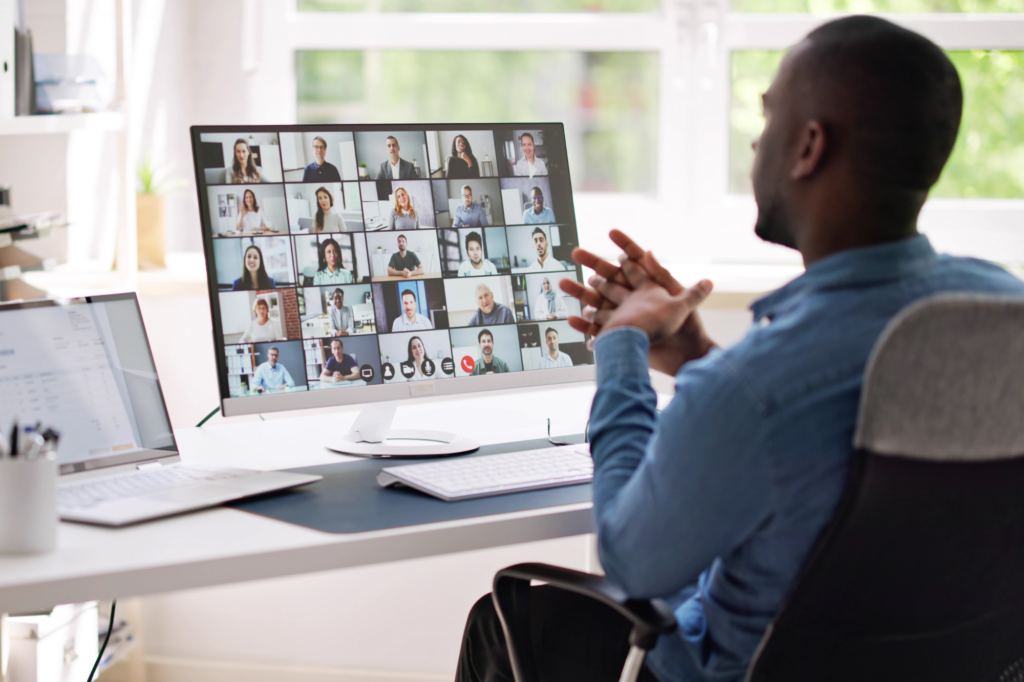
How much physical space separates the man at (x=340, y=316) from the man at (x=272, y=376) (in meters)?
0.10

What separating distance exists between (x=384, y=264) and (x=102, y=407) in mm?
460

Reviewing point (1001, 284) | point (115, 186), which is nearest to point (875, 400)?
point (1001, 284)

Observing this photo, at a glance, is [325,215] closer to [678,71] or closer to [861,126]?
[861,126]

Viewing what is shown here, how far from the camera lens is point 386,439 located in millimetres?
1619

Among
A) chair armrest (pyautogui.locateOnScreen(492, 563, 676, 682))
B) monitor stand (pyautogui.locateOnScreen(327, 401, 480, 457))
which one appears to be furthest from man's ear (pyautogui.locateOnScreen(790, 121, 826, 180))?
monitor stand (pyautogui.locateOnScreen(327, 401, 480, 457))

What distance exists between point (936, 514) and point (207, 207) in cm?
106

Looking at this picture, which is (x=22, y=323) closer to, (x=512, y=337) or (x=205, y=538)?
(x=205, y=538)

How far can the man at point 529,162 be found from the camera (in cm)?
162

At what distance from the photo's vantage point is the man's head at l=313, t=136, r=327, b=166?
1.50 meters

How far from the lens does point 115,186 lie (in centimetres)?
246

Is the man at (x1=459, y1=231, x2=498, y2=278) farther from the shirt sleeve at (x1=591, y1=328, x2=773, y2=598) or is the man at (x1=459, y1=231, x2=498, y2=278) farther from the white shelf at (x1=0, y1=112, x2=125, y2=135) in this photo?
the white shelf at (x1=0, y1=112, x2=125, y2=135)

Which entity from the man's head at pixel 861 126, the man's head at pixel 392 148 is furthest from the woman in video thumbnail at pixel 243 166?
the man's head at pixel 861 126

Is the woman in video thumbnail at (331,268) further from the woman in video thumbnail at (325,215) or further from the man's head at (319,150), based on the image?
the man's head at (319,150)

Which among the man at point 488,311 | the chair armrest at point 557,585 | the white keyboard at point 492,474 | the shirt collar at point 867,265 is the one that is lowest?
the chair armrest at point 557,585
